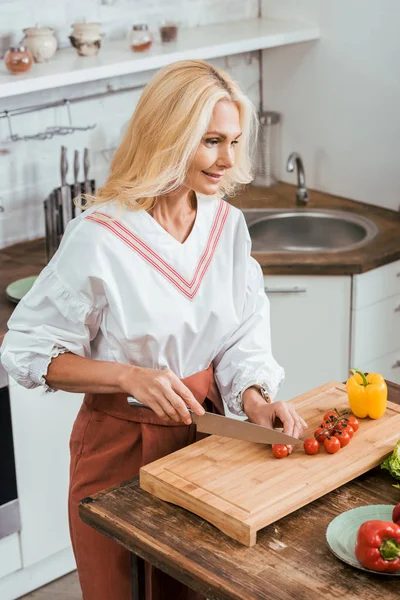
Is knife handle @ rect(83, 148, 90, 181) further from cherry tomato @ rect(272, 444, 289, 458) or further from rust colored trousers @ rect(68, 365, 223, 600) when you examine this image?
cherry tomato @ rect(272, 444, 289, 458)

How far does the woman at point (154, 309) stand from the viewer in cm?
210

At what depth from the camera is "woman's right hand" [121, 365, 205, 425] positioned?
2.04 metres

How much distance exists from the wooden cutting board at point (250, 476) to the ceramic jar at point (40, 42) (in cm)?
167

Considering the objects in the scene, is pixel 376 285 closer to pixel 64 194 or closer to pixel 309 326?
pixel 309 326

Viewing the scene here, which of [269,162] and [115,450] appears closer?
[115,450]

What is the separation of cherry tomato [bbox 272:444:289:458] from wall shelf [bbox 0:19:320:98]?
1.54 metres

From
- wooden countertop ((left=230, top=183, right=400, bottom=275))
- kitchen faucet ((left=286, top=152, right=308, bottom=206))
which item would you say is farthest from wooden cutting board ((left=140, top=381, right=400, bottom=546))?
Result: kitchen faucet ((left=286, top=152, right=308, bottom=206))

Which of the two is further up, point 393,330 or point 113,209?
point 113,209

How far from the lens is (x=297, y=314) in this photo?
140 inches

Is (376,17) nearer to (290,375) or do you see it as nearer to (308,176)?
(308,176)

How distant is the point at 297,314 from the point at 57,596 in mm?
1276

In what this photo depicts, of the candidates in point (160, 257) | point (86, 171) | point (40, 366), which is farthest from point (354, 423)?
point (86, 171)

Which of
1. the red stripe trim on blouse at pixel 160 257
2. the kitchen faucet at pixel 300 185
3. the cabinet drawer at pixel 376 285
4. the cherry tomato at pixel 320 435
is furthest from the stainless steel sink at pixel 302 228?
the cherry tomato at pixel 320 435

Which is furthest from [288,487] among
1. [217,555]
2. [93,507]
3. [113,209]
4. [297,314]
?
[297,314]
